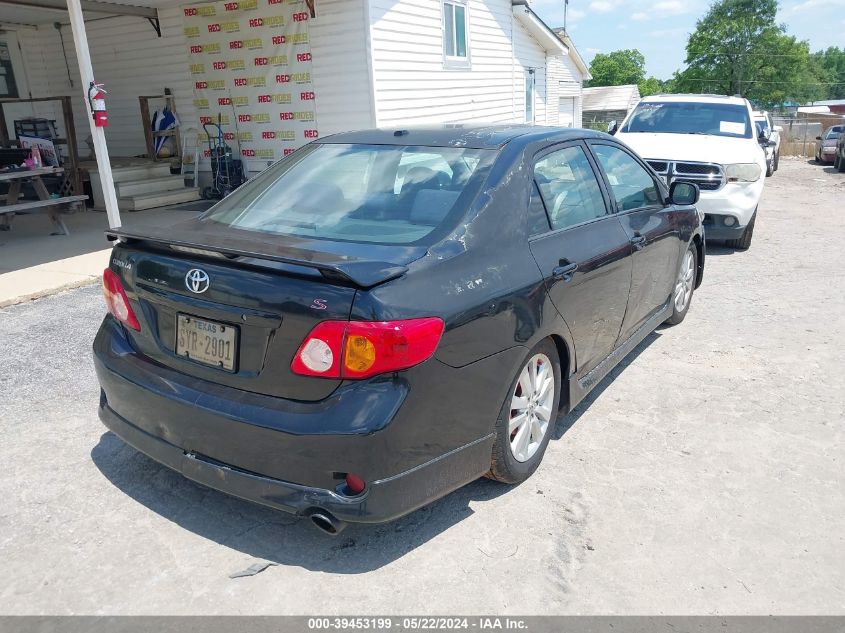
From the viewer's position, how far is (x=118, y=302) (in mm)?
3189

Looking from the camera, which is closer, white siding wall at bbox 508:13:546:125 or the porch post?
the porch post

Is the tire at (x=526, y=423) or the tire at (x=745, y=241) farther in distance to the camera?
the tire at (x=745, y=241)

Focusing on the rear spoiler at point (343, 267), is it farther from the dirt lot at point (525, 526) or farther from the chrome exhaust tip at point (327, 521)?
the dirt lot at point (525, 526)

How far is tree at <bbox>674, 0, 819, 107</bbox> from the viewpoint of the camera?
232 ft

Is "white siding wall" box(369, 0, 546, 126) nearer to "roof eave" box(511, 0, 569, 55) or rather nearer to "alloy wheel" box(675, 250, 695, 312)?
"roof eave" box(511, 0, 569, 55)

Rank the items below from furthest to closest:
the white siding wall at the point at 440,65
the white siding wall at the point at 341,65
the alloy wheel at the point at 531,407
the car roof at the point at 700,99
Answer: the white siding wall at the point at 440,65 < the white siding wall at the point at 341,65 < the car roof at the point at 700,99 < the alloy wheel at the point at 531,407

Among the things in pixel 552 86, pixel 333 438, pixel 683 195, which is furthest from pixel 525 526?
pixel 552 86

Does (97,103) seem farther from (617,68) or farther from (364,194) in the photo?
(617,68)

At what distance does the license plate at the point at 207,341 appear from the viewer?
2713mm

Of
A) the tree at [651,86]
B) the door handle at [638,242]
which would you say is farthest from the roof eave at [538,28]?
the tree at [651,86]

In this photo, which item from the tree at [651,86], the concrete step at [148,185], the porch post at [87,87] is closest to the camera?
the porch post at [87,87]

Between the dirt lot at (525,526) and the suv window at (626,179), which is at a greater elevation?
the suv window at (626,179)

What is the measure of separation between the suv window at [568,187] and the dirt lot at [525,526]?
121 centimetres

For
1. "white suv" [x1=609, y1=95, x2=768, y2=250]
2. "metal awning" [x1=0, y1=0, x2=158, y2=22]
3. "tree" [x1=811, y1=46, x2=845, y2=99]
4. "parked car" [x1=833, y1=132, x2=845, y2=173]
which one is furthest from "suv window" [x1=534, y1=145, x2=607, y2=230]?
"tree" [x1=811, y1=46, x2=845, y2=99]
